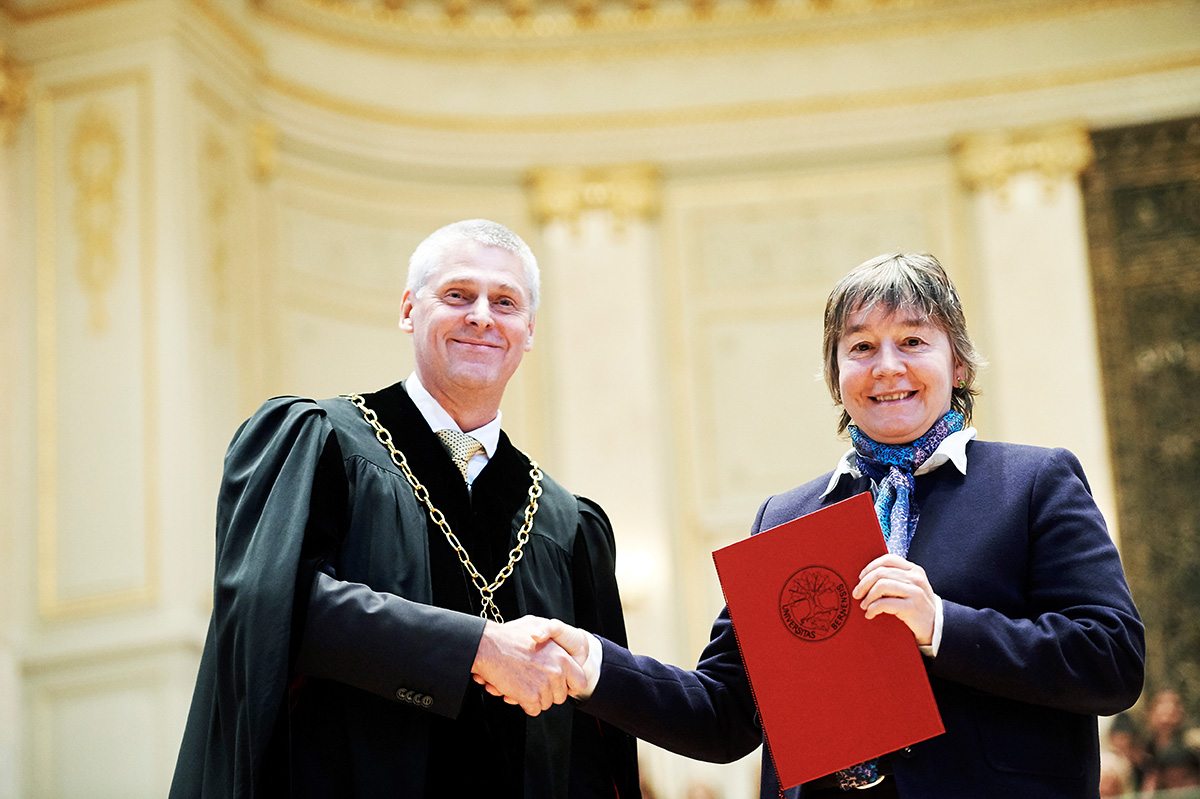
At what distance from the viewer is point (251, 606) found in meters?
2.95

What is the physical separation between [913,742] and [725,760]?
2.14ft

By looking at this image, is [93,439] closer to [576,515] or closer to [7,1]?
[7,1]

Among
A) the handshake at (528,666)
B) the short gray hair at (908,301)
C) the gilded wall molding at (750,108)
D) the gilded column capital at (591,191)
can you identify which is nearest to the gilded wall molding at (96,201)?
the gilded wall molding at (750,108)

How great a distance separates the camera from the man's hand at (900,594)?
2648 mm

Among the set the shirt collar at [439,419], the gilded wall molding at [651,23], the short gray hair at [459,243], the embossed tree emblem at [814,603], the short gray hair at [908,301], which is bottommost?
the embossed tree emblem at [814,603]

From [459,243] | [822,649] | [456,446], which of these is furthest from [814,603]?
[459,243]

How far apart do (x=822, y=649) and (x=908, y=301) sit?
0.71m

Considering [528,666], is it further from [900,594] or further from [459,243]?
[459,243]

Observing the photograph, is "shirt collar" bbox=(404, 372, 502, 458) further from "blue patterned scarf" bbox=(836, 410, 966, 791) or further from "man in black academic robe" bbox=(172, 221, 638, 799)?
"blue patterned scarf" bbox=(836, 410, 966, 791)

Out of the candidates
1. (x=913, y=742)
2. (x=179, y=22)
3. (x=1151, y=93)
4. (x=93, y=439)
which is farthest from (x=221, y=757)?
(x=1151, y=93)

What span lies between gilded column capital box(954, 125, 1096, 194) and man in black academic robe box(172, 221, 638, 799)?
27.2 feet

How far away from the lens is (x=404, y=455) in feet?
11.2

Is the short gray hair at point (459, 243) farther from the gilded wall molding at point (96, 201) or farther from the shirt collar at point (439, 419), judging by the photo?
the gilded wall molding at point (96, 201)

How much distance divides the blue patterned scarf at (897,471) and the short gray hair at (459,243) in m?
0.99
